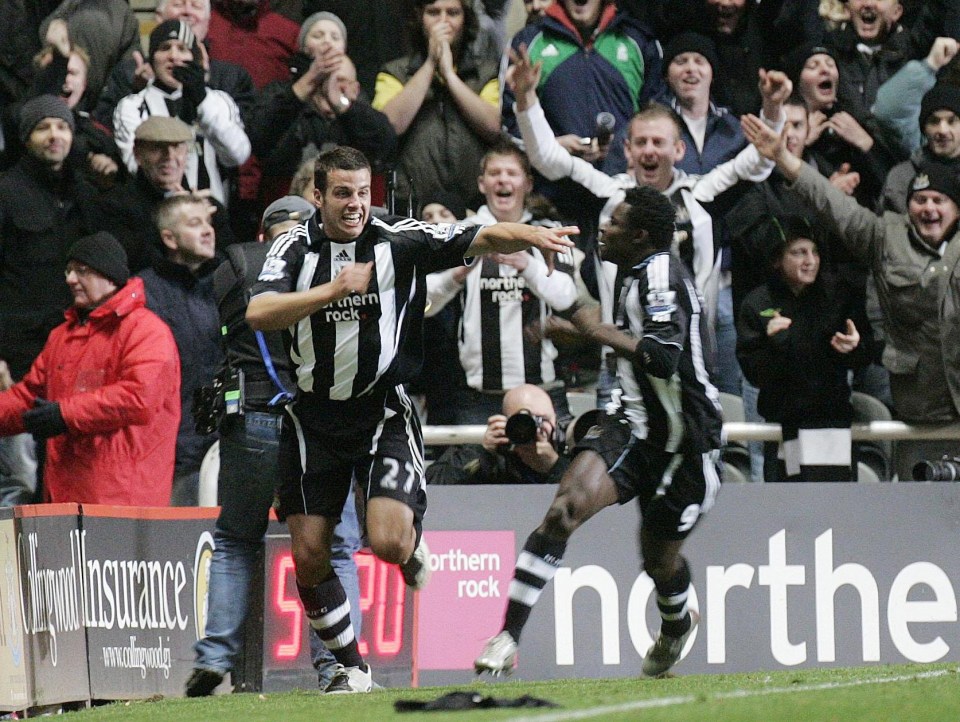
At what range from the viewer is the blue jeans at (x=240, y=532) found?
28.7 ft

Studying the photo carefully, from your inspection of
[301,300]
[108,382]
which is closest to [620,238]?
[301,300]

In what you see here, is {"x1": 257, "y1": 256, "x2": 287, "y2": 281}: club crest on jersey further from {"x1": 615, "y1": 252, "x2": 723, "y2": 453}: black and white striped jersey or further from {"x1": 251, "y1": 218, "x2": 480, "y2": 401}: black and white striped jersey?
{"x1": 615, "y1": 252, "x2": 723, "y2": 453}: black and white striped jersey

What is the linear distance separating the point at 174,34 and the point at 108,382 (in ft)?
9.12

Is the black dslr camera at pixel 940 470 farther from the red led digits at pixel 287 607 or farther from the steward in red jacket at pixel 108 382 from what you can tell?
the steward in red jacket at pixel 108 382

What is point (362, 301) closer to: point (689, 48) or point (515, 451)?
point (515, 451)

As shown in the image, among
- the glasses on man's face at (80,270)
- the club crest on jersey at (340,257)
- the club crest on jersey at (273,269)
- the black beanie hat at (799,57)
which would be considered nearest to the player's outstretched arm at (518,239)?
the club crest on jersey at (340,257)

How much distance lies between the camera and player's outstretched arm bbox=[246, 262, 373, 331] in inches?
278

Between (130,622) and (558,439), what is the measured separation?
282 cm

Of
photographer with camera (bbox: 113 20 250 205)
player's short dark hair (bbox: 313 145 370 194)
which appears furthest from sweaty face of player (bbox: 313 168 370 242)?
photographer with camera (bbox: 113 20 250 205)

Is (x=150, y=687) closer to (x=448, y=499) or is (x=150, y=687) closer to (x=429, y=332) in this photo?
(x=448, y=499)

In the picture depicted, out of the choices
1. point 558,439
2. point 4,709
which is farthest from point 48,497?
point 558,439

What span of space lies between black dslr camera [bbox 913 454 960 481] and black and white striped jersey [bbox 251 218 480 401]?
12.6ft

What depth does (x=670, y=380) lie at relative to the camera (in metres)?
8.34

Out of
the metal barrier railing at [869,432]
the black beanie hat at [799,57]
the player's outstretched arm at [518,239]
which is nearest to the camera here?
→ the player's outstretched arm at [518,239]
